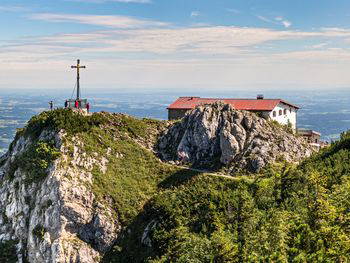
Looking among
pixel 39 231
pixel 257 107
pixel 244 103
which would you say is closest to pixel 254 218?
pixel 39 231

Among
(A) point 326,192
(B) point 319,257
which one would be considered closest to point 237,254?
(B) point 319,257

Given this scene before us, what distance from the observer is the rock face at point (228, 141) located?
63.9 m

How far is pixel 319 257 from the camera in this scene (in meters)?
40.0

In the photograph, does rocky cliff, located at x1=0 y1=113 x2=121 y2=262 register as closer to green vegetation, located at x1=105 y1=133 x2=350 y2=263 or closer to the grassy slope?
the grassy slope

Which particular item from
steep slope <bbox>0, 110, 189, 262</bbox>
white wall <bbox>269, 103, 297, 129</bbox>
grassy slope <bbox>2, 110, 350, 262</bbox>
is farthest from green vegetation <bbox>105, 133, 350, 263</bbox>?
white wall <bbox>269, 103, 297, 129</bbox>

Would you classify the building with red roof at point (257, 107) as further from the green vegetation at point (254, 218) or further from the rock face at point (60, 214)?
the rock face at point (60, 214)

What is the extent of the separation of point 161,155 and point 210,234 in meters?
20.3

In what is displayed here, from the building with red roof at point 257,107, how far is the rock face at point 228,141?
7.86 m

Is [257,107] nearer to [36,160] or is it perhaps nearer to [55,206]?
[36,160]

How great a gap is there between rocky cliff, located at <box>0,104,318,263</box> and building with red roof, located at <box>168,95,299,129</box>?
824cm

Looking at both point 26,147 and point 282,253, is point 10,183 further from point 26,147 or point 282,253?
point 282,253

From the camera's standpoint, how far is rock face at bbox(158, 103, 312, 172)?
210ft

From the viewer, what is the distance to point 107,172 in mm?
60750

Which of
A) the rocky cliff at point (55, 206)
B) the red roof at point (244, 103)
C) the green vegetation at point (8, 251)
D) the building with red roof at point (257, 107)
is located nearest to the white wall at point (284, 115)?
the building with red roof at point (257, 107)
